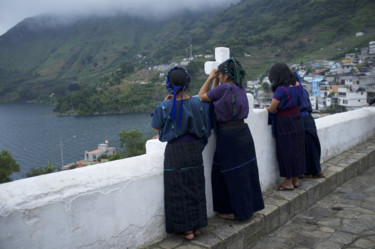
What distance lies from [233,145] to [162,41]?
127370mm

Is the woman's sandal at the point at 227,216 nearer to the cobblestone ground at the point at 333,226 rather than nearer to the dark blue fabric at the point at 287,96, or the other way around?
the cobblestone ground at the point at 333,226

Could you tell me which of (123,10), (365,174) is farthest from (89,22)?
(365,174)

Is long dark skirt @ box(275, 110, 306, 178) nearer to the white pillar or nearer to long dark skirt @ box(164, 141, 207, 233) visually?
the white pillar

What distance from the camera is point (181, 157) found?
178 centimetres

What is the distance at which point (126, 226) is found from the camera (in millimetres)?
1705

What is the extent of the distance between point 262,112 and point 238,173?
762mm

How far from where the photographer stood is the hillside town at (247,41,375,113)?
34.6 metres

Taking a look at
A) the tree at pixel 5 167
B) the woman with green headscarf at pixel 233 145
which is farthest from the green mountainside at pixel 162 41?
the woman with green headscarf at pixel 233 145

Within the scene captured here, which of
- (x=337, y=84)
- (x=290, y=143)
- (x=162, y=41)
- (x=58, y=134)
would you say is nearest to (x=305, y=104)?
(x=290, y=143)

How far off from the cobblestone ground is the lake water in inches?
1654

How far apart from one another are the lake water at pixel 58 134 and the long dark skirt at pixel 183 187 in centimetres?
4220

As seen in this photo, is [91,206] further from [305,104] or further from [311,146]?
[311,146]

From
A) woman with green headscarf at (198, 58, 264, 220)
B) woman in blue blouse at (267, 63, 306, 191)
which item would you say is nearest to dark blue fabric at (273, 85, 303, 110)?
woman in blue blouse at (267, 63, 306, 191)

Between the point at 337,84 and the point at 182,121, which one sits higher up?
the point at 337,84
